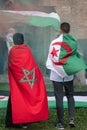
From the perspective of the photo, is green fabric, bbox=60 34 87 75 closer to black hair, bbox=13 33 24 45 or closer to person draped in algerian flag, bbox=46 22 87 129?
person draped in algerian flag, bbox=46 22 87 129

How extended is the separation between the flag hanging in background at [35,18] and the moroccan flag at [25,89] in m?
2.70

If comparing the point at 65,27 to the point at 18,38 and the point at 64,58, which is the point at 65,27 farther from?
the point at 18,38

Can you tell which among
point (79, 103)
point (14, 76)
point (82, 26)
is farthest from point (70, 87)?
point (82, 26)

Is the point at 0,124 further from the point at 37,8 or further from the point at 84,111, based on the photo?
the point at 37,8

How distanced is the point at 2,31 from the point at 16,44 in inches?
110

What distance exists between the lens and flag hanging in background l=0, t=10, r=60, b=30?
9.10m

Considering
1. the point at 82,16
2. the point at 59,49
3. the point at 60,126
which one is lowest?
the point at 60,126

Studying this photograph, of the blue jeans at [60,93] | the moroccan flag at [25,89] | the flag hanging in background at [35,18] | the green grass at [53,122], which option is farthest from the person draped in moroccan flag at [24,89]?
the flag hanging in background at [35,18]

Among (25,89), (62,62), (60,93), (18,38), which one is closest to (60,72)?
(62,62)

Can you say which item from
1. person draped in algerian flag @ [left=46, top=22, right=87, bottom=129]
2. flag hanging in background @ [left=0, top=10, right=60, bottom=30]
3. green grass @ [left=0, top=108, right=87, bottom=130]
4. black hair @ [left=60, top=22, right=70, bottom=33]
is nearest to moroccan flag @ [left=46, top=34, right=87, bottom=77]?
person draped in algerian flag @ [left=46, top=22, right=87, bottom=129]

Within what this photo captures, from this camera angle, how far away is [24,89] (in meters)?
6.36

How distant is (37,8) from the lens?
358 inches

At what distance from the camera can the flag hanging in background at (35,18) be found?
29.8 feet

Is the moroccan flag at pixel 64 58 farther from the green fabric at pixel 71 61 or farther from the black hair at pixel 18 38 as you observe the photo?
the black hair at pixel 18 38
